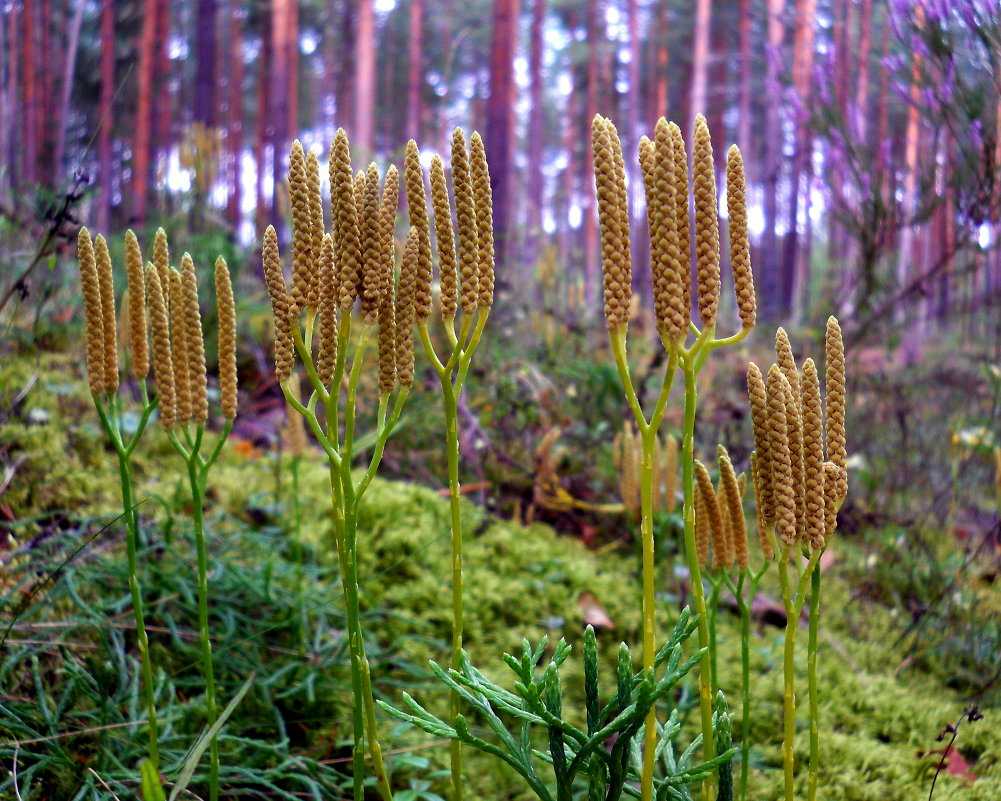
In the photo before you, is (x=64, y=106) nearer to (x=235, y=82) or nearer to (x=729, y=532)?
(x=729, y=532)

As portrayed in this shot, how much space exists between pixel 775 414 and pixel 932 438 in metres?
3.88

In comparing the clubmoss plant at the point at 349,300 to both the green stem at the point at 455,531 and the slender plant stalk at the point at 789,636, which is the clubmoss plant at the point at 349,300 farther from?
the slender plant stalk at the point at 789,636

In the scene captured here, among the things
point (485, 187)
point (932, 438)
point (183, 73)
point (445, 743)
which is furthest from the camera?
point (183, 73)

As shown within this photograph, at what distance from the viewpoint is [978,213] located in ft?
10.2

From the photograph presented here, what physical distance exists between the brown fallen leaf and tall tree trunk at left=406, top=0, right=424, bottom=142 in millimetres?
14574

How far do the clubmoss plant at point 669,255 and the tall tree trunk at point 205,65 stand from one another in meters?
8.87

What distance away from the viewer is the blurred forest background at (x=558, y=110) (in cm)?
350

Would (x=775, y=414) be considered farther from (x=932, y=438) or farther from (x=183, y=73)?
(x=183, y=73)

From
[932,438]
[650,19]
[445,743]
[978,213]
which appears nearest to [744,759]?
[445,743]

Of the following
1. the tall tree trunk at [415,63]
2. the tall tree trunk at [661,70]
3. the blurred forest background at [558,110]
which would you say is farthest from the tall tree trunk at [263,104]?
the tall tree trunk at [661,70]

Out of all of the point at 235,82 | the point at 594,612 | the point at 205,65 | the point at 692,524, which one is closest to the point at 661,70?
the point at 235,82

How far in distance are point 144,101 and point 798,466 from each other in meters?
11.3

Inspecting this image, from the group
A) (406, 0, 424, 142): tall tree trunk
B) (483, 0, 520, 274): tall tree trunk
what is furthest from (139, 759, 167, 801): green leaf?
(406, 0, 424, 142): tall tree trunk

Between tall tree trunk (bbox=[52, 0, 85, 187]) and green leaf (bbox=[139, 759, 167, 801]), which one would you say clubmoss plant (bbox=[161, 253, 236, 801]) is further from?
tall tree trunk (bbox=[52, 0, 85, 187])
